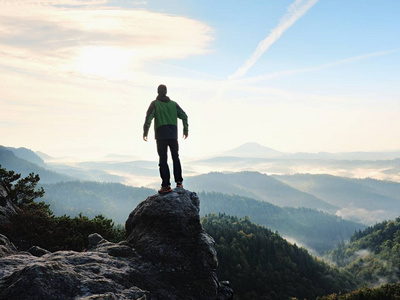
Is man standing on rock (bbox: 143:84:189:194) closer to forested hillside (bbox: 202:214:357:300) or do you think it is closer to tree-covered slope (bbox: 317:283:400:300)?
tree-covered slope (bbox: 317:283:400:300)

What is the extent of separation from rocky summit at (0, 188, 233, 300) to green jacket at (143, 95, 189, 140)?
2494 mm

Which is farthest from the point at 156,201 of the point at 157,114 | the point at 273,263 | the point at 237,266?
the point at 273,263

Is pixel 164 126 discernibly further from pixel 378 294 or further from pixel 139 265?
pixel 378 294

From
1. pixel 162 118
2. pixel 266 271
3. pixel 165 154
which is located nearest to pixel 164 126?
pixel 162 118

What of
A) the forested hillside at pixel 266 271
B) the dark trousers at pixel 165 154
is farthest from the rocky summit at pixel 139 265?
the forested hillside at pixel 266 271

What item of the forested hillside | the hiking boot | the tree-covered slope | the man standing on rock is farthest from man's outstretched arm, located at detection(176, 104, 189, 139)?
the forested hillside

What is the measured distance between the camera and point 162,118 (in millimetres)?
13508

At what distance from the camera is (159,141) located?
1375 centimetres

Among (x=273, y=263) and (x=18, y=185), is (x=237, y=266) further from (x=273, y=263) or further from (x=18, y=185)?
(x=18, y=185)

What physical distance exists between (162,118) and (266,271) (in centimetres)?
18095

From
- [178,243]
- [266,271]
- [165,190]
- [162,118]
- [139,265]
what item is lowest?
[266,271]

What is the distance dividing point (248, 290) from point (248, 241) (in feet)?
121

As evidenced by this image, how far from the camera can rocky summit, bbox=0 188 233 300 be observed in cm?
732

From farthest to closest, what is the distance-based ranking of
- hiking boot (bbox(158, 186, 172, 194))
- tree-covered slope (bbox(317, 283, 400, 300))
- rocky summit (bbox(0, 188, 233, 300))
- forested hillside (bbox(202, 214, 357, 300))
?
forested hillside (bbox(202, 214, 357, 300)) < tree-covered slope (bbox(317, 283, 400, 300)) < hiking boot (bbox(158, 186, 172, 194)) < rocky summit (bbox(0, 188, 233, 300))
